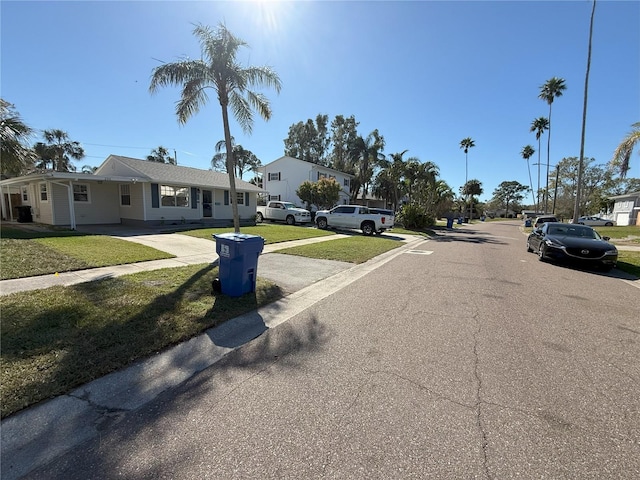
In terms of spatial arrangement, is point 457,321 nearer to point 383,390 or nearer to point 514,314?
point 514,314

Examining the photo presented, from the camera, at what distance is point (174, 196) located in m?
18.3

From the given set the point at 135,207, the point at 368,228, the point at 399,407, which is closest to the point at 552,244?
the point at 399,407

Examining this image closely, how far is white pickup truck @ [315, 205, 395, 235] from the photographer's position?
1941 centimetres

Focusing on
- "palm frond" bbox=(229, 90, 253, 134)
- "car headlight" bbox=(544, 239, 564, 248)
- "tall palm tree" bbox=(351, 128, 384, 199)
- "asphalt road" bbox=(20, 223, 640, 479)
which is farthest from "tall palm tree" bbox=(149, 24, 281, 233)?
"tall palm tree" bbox=(351, 128, 384, 199)

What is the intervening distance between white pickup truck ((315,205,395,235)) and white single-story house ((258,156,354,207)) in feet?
40.9

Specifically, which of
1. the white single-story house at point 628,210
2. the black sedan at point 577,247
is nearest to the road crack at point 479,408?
the black sedan at point 577,247

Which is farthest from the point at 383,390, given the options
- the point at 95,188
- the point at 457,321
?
the point at 95,188

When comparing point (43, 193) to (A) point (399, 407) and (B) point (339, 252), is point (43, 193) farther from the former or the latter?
(A) point (399, 407)

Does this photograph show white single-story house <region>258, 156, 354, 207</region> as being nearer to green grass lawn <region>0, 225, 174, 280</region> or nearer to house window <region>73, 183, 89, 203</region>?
house window <region>73, 183, 89, 203</region>

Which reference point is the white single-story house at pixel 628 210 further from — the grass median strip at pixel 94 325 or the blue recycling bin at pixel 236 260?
the grass median strip at pixel 94 325

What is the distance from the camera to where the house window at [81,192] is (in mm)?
15995

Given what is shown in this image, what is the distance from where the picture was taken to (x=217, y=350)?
3730 mm

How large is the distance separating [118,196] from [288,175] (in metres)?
19.6

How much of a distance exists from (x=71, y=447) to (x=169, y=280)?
440 centimetres
